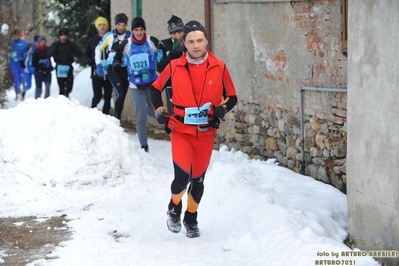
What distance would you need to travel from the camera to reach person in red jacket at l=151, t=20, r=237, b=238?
6.64m

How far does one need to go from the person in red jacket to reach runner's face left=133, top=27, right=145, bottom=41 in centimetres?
398

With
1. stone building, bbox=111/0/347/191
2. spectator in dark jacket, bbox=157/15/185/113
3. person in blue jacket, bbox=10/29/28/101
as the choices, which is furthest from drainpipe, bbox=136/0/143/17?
person in blue jacket, bbox=10/29/28/101

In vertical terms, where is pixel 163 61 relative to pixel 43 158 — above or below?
above

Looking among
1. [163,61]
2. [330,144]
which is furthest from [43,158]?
[330,144]

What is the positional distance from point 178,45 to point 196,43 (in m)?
2.98

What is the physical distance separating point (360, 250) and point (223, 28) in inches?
220

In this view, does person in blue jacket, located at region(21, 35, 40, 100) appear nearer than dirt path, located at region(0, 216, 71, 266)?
No

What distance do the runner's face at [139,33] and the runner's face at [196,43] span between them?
13.4 feet

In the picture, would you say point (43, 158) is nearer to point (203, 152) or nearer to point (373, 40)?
point (203, 152)

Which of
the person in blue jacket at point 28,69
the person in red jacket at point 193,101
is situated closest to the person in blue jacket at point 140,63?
the person in red jacket at point 193,101

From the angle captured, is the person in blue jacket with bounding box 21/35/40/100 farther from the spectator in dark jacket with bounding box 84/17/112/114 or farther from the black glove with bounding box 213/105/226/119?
the black glove with bounding box 213/105/226/119

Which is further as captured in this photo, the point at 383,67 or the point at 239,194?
the point at 239,194

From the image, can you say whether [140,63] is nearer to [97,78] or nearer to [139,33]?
[139,33]

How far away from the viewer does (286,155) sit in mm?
9867
